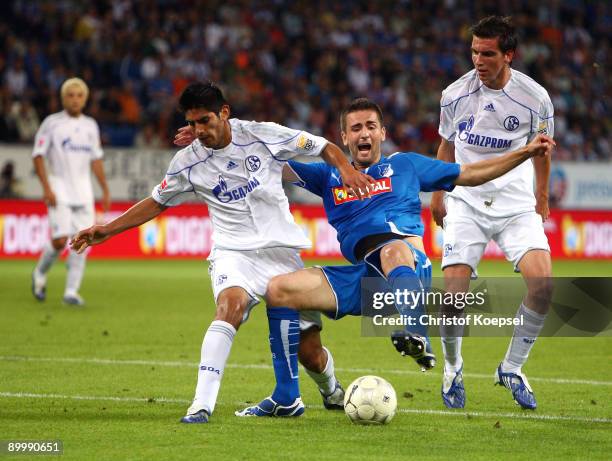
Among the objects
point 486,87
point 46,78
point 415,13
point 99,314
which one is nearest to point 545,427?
point 486,87

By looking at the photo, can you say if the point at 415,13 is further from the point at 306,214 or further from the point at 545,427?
the point at 545,427

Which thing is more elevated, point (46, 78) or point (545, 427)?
point (46, 78)

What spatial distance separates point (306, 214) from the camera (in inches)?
838

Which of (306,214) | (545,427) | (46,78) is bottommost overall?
(545,427)

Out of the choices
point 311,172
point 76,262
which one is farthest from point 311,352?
point 76,262

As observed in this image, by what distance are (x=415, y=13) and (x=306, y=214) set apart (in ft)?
27.9

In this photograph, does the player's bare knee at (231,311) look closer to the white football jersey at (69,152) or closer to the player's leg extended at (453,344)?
the player's leg extended at (453,344)

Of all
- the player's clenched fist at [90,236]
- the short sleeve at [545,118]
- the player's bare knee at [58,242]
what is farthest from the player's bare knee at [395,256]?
the player's bare knee at [58,242]

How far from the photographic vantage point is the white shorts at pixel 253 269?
22.1 feet

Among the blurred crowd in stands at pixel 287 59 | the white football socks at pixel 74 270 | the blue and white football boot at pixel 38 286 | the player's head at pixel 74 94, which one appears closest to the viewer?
the player's head at pixel 74 94

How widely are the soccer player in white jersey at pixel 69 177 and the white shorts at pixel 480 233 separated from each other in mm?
7000

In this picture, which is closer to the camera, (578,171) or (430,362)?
(430,362)

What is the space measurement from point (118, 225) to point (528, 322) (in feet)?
8.95

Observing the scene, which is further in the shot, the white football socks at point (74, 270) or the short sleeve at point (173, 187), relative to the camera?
the white football socks at point (74, 270)
